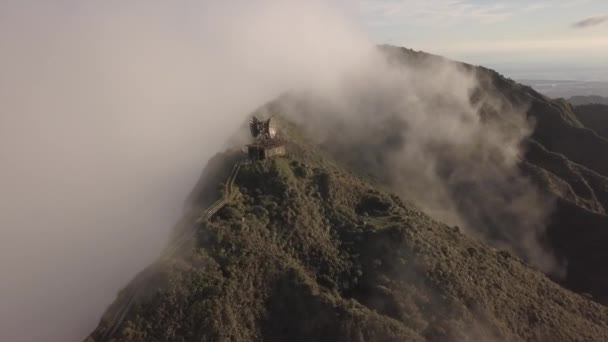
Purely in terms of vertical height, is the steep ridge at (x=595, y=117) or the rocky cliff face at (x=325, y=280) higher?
the steep ridge at (x=595, y=117)

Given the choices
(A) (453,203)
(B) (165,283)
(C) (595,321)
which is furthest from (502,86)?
(B) (165,283)

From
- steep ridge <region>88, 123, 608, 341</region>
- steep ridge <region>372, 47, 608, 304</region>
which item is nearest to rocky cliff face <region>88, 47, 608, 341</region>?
steep ridge <region>88, 123, 608, 341</region>

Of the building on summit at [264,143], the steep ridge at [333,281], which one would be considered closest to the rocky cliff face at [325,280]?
the steep ridge at [333,281]

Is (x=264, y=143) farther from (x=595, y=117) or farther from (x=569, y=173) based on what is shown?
(x=595, y=117)

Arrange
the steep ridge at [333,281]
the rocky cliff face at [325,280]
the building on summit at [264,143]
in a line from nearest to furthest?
the rocky cliff face at [325,280], the steep ridge at [333,281], the building on summit at [264,143]

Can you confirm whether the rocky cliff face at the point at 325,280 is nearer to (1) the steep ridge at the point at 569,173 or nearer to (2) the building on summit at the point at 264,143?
(2) the building on summit at the point at 264,143

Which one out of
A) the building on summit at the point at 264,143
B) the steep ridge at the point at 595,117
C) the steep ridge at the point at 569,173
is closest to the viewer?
the building on summit at the point at 264,143

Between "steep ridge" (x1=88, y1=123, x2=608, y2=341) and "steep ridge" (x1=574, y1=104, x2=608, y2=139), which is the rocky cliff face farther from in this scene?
"steep ridge" (x1=574, y1=104, x2=608, y2=139)
